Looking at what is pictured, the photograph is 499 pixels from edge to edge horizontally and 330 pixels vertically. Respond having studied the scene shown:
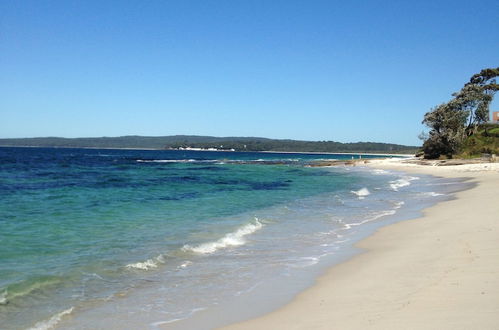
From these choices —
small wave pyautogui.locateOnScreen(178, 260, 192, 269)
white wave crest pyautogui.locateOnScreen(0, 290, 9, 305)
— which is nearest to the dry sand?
small wave pyautogui.locateOnScreen(178, 260, 192, 269)

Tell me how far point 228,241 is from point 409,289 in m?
6.34

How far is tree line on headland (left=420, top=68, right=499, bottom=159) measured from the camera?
62.5m

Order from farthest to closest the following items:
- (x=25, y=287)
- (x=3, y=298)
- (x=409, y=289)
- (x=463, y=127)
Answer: (x=463, y=127) < (x=25, y=287) < (x=3, y=298) < (x=409, y=289)

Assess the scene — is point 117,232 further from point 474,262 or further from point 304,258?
point 474,262

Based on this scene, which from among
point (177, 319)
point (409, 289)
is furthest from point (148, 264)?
point (409, 289)

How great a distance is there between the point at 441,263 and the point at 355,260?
2.02m

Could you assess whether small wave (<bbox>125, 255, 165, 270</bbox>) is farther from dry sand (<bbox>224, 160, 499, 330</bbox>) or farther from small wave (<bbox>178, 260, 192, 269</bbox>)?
dry sand (<bbox>224, 160, 499, 330</bbox>)

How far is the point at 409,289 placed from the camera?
7.21 meters

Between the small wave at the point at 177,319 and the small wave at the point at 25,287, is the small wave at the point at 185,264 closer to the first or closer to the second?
the small wave at the point at 25,287

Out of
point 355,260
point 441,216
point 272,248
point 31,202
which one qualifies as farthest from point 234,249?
point 31,202

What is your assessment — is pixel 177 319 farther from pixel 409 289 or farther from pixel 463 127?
pixel 463 127

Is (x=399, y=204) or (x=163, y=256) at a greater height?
(x=399, y=204)

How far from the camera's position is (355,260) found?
10.2m

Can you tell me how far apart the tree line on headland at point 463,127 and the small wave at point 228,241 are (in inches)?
2179
